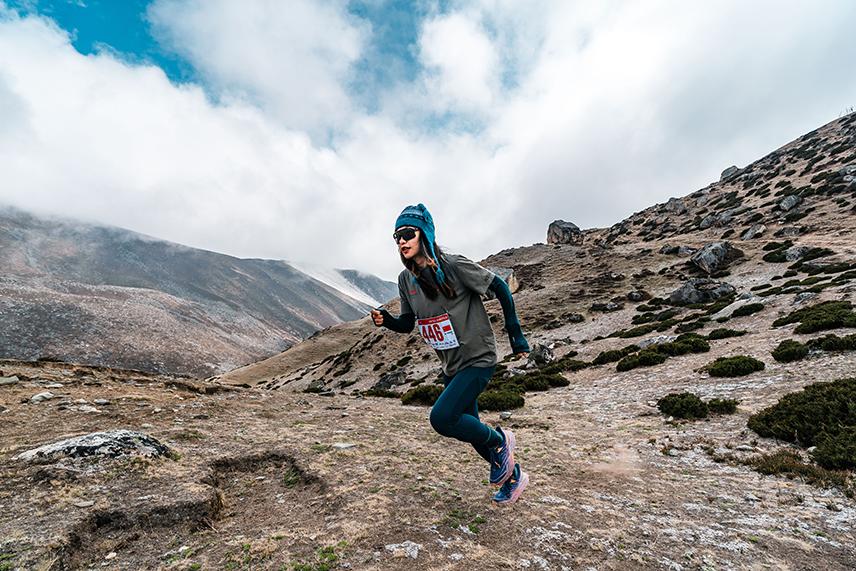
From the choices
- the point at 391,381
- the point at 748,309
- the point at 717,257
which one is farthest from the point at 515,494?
the point at 717,257

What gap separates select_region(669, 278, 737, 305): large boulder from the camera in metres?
32.0

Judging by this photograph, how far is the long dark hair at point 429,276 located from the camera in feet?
15.0

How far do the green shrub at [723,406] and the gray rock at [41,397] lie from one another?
16.5 metres

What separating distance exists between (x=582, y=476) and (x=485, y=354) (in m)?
3.37

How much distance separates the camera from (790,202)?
53594 mm

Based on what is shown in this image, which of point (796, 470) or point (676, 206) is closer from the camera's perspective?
point (796, 470)

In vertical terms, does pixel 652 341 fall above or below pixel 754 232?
below

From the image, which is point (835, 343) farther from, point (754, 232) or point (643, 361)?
point (754, 232)

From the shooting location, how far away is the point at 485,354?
15.2 feet

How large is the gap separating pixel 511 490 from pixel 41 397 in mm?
11462

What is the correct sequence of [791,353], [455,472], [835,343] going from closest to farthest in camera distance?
1. [455,472]
2. [835,343]
3. [791,353]

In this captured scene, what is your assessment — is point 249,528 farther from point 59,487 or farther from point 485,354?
point 485,354

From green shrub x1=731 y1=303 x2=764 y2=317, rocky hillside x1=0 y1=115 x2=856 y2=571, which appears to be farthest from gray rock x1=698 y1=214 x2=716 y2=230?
rocky hillside x1=0 y1=115 x2=856 y2=571

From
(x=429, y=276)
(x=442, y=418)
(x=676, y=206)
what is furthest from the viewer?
(x=676, y=206)
